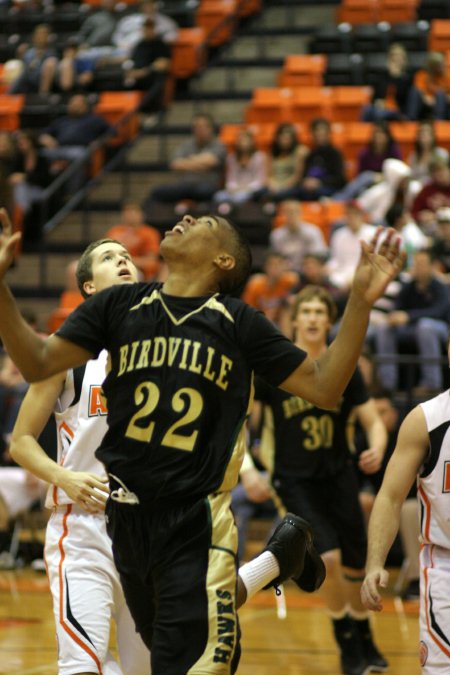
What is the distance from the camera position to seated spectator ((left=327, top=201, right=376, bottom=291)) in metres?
13.0

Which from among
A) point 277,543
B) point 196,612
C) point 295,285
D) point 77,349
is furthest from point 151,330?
point 295,285

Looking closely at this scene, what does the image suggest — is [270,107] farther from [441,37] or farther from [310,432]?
[310,432]

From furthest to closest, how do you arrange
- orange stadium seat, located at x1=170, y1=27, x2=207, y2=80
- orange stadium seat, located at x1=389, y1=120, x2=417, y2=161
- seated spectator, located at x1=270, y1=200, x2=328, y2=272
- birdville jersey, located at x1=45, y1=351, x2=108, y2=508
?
orange stadium seat, located at x1=170, y1=27, x2=207, y2=80 → orange stadium seat, located at x1=389, y1=120, x2=417, y2=161 → seated spectator, located at x1=270, y1=200, x2=328, y2=272 → birdville jersey, located at x1=45, y1=351, x2=108, y2=508

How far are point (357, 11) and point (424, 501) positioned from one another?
598 inches

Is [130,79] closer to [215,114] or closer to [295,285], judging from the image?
[215,114]

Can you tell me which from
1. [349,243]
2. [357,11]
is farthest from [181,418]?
[357,11]

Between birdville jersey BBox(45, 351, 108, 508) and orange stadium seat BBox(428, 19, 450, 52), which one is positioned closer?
birdville jersey BBox(45, 351, 108, 508)

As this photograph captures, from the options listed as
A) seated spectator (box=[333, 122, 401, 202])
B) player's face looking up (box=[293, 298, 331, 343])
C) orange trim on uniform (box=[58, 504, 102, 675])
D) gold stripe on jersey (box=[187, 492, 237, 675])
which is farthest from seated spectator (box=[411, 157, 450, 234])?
gold stripe on jersey (box=[187, 492, 237, 675])

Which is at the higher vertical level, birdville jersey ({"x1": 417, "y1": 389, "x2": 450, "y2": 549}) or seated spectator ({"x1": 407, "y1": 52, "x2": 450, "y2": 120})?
birdville jersey ({"x1": 417, "y1": 389, "x2": 450, "y2": 549})

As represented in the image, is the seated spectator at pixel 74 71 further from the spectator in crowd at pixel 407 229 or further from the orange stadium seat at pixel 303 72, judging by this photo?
the spectator in crowd at pixel 407 229

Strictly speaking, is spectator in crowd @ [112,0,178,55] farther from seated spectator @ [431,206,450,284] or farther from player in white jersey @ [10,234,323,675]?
player in white jersey @ [10,234,323,675]

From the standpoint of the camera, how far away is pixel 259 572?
469 cm

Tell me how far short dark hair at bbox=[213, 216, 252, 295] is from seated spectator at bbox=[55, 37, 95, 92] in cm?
1454

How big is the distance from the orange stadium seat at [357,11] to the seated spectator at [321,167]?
14.3 ft
